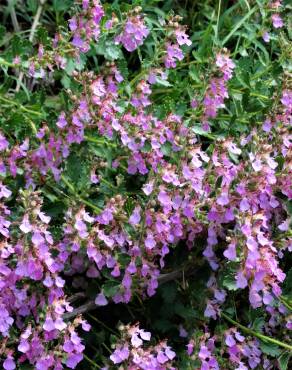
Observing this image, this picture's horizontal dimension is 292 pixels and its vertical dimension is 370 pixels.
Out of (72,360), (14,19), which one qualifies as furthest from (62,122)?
(14,19)

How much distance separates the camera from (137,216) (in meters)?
1.55

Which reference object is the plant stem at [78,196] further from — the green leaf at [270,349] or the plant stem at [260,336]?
the green leaf at [270,349]

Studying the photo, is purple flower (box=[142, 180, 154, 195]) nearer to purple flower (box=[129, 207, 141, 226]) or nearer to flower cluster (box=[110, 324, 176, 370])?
purple flower (box=[129, 207, 141, 226])

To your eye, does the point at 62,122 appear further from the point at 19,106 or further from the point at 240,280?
the point at 240,280

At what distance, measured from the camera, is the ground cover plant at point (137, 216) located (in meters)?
1.51

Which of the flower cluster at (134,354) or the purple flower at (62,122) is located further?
the purple flower at (62,122)

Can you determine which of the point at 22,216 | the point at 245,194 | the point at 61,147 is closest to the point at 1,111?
the point at 61,147

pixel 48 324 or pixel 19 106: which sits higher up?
pixel 19 106

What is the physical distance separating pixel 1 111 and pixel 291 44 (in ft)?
2.61

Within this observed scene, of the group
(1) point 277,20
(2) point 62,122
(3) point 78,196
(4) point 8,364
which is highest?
(1) point 277,20

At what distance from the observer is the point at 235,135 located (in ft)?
6.04

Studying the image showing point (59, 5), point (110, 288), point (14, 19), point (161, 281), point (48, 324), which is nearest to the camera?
point (48, 324)

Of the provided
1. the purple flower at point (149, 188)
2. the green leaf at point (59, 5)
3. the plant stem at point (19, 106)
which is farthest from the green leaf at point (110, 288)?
the green leaf at point (59, 5)

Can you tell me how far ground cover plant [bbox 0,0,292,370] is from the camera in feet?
4.94
